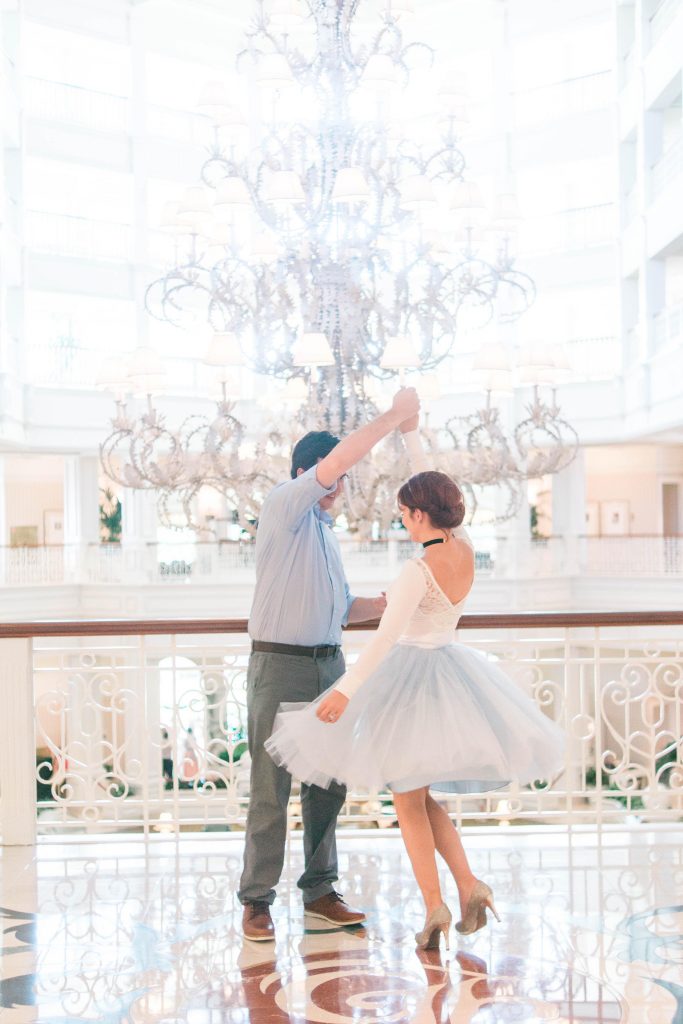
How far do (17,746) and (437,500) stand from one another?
7.38 ft

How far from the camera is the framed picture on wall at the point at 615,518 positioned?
75.0 ft

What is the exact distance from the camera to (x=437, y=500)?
3.24 m

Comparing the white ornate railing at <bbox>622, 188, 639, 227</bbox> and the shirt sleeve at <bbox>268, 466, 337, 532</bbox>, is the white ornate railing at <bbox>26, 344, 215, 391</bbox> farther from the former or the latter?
the shirt sleeve at <bbox>268, 466, 337, 532</bbox>

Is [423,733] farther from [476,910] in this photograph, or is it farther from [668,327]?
[668,327]

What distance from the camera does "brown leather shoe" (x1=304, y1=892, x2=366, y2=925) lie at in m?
3.50

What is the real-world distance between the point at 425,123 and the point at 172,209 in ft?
40.6

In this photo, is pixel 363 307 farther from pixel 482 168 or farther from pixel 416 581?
pixel 482 168

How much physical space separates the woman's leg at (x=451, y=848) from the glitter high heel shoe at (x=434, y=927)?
9 cm

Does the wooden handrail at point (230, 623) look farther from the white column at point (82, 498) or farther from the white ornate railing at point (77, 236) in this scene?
the white column at point (82, 498)

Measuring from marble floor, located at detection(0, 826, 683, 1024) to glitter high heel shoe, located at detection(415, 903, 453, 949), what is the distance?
0.14ft

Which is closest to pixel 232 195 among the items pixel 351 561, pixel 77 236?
pixel 351 561

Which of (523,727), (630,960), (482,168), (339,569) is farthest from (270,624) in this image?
(482,168)

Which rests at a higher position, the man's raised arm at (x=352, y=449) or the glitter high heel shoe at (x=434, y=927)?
the man's raised arm at (x=352, y=449)

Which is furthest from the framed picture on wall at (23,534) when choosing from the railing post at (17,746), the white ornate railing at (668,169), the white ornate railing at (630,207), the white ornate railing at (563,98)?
the railing post at (17,746)
